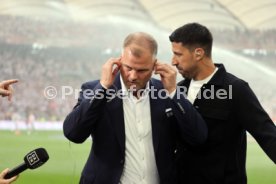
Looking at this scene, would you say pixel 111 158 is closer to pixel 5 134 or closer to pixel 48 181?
pixel 48 181

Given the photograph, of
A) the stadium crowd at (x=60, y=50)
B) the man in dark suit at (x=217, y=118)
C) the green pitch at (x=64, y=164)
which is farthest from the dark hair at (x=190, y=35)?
the stadium crowd at (x=60, y=50)

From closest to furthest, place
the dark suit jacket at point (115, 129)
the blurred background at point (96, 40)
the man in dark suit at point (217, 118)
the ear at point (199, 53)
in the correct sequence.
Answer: the dark suit jacket at point (115, 129) < the man in dark suit at point (217, 118) < the ear at point (199, 53) < the blurred background at point (96, 40)

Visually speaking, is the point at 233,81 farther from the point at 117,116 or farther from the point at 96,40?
the point at 96,40

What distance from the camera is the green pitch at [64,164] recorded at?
180 inches

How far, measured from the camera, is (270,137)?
5.76ft

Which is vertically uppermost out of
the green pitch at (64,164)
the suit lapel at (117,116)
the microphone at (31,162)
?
the suit lapel at (117,116)

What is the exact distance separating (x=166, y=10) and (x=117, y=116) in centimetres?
399

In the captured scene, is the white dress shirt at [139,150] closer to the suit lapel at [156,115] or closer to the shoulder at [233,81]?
the suit lapel at [156,115]

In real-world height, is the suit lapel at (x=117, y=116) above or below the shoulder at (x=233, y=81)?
below

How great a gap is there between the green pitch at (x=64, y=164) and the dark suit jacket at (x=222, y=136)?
8.44ft

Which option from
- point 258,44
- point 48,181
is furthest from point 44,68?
point 258,44

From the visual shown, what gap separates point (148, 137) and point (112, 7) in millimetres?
4232

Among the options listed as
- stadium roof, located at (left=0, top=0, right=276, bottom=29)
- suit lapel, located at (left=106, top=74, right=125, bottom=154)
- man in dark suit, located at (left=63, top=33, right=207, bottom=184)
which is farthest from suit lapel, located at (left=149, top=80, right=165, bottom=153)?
stadium roof, located at (left=0, top=0, right=276, bottom=29)

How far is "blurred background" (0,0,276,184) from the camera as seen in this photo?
522 cm
